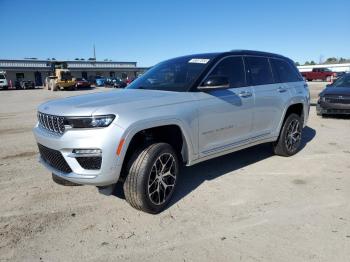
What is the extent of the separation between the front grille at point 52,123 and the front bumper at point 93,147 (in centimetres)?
10

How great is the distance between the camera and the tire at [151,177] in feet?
11.9

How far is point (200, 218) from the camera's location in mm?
3762

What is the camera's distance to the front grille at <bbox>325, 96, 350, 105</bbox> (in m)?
10.3

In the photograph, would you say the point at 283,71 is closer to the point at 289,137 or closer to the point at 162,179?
the point at 289,137

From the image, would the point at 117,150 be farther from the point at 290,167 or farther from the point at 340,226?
the point at 290,167

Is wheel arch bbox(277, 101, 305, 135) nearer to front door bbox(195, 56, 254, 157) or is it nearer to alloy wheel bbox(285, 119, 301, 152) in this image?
alloy wheel bbox(285, 119, 301, 152)

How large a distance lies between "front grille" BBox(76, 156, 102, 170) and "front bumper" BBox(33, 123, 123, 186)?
0.03 meters

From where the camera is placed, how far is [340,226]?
11.6ft

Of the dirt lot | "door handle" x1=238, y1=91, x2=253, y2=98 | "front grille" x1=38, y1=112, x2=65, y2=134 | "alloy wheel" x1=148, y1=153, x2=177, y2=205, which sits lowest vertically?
the dirt lot

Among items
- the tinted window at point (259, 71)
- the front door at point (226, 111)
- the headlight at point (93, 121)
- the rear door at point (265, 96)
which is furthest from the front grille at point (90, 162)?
the tinted window at point (259, 71)

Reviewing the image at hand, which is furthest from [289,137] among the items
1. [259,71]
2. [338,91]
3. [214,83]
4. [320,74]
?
[320,74]

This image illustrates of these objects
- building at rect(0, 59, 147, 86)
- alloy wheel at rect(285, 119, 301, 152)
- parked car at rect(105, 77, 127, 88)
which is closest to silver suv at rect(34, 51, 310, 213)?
alloy wheel at rect(285, 119, 301, 152)

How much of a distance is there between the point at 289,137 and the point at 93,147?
4.14 m

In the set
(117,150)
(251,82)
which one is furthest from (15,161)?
(251,82)
